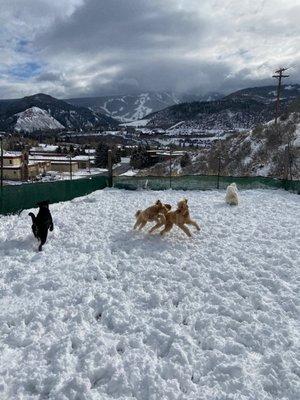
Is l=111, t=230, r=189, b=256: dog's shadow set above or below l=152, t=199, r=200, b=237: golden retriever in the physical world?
below

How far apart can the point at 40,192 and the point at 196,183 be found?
820 cm

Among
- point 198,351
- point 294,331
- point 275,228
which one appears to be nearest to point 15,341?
point 198,351

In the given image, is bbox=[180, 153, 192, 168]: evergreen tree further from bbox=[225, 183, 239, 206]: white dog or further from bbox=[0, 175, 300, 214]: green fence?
bbox=[225, 183, 239, 206]: white dog

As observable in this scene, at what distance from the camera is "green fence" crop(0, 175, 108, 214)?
1356 centimetres

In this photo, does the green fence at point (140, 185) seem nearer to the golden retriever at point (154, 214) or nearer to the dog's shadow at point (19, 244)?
the dog's shadow at point (19, 244)

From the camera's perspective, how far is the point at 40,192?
49.7ft

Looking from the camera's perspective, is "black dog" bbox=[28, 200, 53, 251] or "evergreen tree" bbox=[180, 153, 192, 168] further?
"evergreen tree" bbox=[180, 153, 192, 168]

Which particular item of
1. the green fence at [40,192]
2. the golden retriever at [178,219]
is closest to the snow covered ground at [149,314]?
the golden retriever at [178,219]

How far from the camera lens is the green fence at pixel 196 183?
63.8ft

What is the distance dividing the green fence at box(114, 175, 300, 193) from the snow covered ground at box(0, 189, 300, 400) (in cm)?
819

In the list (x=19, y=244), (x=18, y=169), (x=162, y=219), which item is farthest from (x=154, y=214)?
(x=18, y=169)

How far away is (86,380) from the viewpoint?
4.86m

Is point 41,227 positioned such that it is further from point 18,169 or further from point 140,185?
point 18,169

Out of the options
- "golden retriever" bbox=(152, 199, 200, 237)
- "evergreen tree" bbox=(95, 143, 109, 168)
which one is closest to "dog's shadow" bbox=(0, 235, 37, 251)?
"golden retriever" bbox=(152, 199, 200, 237)
